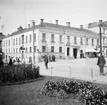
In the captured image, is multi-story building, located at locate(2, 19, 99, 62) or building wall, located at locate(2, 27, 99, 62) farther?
multi-story building, located at locate(2, 19, 99, 62)

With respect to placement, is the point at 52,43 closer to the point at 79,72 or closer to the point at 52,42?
the point at 52,42

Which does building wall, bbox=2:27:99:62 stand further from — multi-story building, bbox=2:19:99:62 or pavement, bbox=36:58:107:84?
pavement, bbox=36:58:107:84

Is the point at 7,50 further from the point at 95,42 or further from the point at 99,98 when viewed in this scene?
the point at 99,98

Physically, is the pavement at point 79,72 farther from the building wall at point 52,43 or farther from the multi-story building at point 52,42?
the building wall at point 52,43

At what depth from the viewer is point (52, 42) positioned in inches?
1575

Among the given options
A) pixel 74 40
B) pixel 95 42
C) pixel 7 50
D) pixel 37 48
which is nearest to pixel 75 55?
pixel 74 40

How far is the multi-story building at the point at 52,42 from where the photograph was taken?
38250 mm

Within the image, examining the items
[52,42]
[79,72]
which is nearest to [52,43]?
[52,42]

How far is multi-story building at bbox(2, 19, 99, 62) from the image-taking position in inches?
1506

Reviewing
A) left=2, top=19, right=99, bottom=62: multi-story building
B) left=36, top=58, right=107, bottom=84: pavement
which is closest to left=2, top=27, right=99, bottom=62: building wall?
left=2, top=19, right=99, bottom=62: multi-story building

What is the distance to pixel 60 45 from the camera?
136 feet

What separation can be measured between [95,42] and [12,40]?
90.5ft

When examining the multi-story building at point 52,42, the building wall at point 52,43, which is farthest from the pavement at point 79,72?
the building wall at point 52,43

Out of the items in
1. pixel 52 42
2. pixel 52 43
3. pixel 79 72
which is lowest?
pixel 79 72
